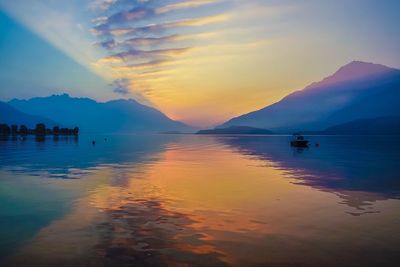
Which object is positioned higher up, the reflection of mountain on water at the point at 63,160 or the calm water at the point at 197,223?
the reflection of mountain on water at the point at 63,160

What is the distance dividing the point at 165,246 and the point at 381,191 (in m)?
25.1

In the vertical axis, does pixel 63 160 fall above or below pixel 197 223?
above

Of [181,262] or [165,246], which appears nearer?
[181,262]

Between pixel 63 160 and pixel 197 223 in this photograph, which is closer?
pixel 197 223

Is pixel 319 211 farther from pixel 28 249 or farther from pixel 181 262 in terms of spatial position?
pixel 28 249

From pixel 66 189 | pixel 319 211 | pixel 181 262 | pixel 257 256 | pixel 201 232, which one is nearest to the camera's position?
pixel 181 262

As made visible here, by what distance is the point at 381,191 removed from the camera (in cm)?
3269

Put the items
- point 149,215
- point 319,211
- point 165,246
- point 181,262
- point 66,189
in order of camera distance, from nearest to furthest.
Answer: point 181,262, point 165,246, point 149,215, point 319,211, point 66,189

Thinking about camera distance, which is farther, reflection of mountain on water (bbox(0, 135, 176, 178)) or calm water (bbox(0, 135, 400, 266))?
reflection of mountain on water (bbox(0, 135, 176, 178))

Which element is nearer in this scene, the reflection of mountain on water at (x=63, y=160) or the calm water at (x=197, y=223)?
the calm water at (x=197, y=223)

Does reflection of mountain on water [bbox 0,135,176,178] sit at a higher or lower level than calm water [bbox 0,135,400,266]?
higher

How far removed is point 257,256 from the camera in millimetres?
14898

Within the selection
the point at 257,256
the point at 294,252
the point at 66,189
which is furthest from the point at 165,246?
the point at 66,189

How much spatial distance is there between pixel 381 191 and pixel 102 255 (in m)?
27.9
